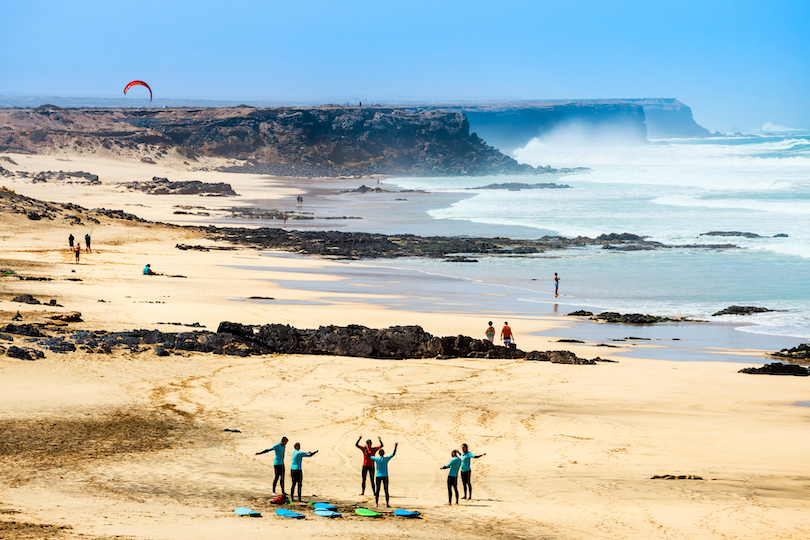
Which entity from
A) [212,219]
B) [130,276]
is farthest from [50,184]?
[130,276]

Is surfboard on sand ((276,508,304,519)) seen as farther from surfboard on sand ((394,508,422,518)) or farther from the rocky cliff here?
the rocky cliff

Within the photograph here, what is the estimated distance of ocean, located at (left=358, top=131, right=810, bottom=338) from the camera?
75.9ft

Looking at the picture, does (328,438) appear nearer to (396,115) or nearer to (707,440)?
(707,440)

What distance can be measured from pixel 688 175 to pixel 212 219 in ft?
162

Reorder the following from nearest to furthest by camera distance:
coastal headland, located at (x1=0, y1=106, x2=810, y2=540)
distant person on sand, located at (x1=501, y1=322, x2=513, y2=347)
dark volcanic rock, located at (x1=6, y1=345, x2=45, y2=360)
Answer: coastal headland, located at (x1=0, y1=106, x2=810, y2=540) < dark volcanic rock, located at (x1=6, y1=345, x2=45, y2=360) < distant person on sand, located at (x1=501, y1=322, x2=513, y2=347)

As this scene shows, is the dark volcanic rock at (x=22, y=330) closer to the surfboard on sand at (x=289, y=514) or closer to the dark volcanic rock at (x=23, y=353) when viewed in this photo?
the dark volcanic rock at (x=23, y=353)

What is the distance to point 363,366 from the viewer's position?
49.3ft

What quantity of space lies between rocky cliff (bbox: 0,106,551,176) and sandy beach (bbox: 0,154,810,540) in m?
76.9

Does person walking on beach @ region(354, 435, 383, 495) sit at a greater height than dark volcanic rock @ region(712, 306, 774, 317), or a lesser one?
lesser

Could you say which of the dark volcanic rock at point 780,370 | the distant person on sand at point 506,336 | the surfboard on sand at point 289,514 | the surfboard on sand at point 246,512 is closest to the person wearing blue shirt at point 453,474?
the surfboard on sand at point 289,514

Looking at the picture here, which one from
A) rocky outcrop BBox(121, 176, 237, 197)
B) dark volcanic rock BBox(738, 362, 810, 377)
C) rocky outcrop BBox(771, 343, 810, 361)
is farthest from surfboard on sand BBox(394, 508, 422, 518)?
rocky outcrop BBox(121, 176, 237, 197)

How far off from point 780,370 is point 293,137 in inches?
3656

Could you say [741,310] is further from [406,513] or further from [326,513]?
[326,513]

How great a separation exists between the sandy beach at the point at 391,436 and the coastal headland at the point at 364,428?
0.13 ft
